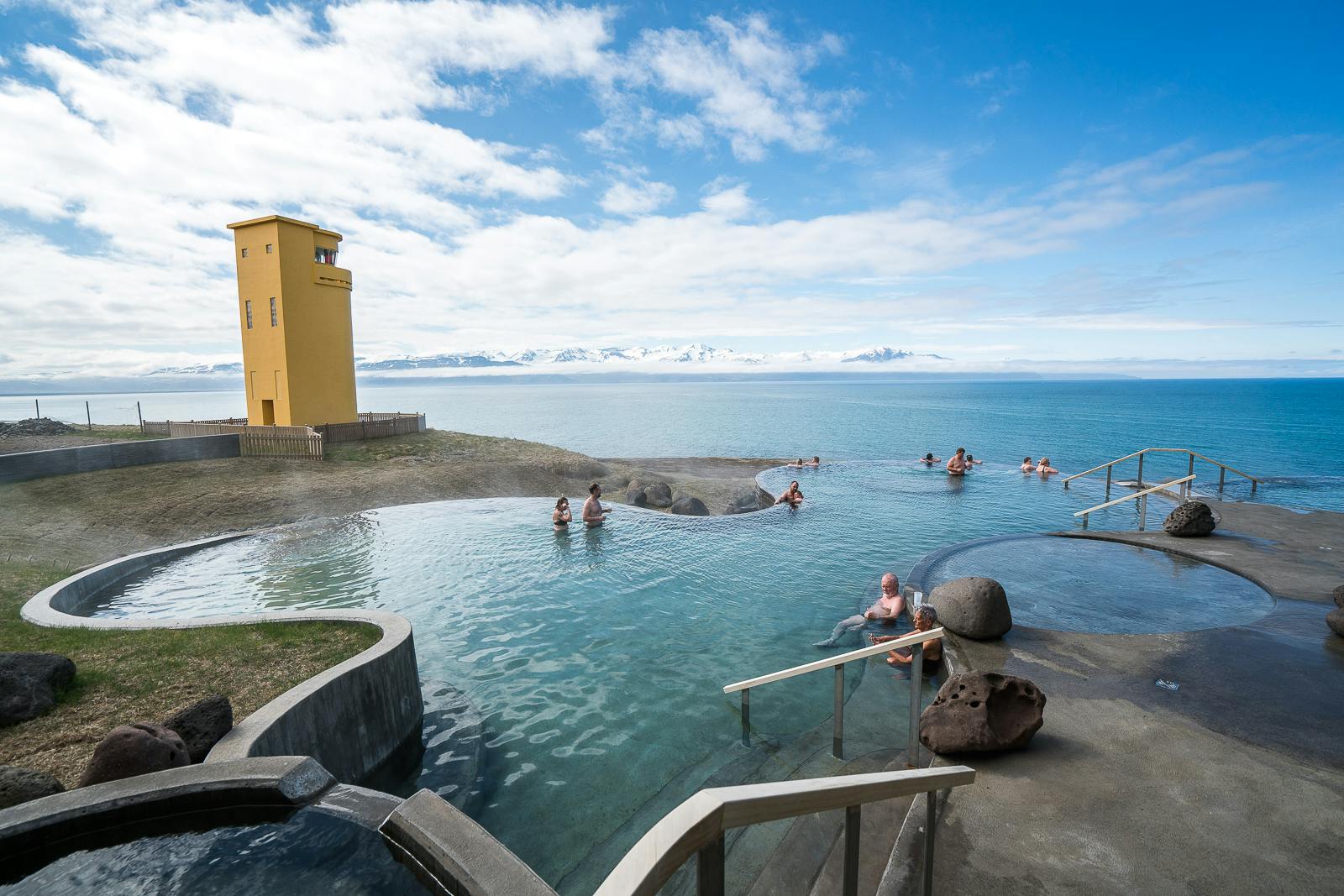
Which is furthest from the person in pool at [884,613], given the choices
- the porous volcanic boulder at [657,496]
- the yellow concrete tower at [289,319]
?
the yellow concrete tower at [289,319]

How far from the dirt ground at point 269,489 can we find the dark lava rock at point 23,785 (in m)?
12.9

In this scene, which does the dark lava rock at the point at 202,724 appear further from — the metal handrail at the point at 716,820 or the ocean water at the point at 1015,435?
the ocean water at the point at 1015,435

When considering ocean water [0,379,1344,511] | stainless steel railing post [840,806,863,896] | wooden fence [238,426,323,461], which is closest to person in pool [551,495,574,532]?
wooden fence [238,426,323,461]

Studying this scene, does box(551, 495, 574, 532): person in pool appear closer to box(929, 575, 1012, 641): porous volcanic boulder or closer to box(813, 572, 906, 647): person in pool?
box(813, 572, 906, 647): person in pool

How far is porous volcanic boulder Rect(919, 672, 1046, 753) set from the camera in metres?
5.73

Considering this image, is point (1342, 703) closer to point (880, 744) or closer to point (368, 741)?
point (880, 744)

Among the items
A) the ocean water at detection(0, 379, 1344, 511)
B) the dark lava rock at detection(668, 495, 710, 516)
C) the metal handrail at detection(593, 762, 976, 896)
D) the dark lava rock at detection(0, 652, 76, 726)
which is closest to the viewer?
the metal handrail at detection(593, 762, 976, 896)

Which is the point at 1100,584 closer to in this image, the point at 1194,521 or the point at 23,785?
the point at 1194,521

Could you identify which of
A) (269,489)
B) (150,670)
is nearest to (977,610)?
(150,670)

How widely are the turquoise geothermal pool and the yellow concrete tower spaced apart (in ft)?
44.8

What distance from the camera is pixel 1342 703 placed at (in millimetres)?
6570

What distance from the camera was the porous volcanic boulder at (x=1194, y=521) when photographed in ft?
47.1

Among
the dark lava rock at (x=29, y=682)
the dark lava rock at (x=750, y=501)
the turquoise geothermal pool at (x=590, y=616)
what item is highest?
the dark lava rock at (x=29, y=682)

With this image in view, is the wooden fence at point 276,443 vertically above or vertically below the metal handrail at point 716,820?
below
